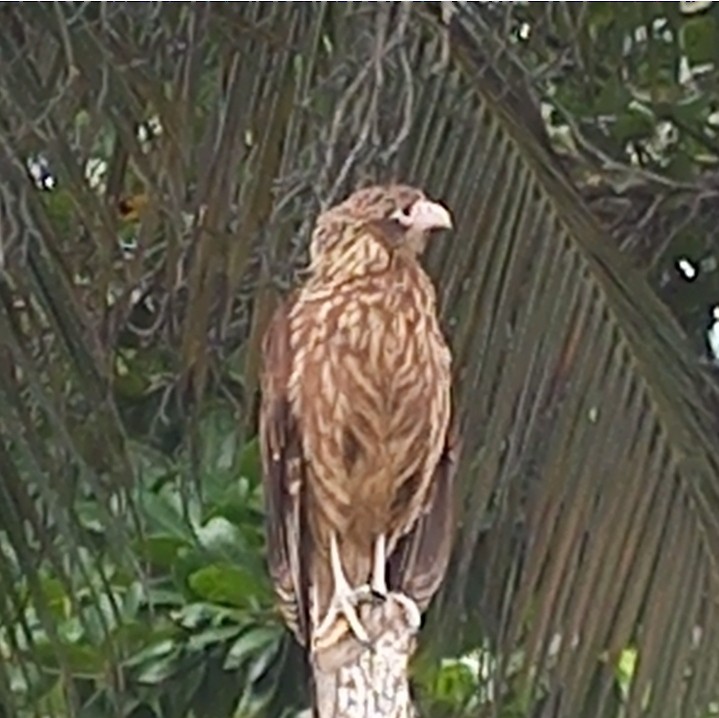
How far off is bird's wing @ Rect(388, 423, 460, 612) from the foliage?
0.75 feet

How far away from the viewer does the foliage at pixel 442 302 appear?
155cm

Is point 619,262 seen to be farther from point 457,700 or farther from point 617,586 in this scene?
point 457,700

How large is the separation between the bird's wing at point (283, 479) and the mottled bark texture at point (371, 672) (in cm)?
6

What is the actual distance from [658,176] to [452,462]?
4.26 feet

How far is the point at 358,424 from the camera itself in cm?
124

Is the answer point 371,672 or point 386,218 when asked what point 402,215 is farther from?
point 371,672

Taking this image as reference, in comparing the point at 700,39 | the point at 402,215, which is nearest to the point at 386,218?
the point at 402,215

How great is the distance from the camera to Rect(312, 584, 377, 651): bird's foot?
1.21 meters

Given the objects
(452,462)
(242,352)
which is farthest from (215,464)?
(452,462)

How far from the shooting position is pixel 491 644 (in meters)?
1.74

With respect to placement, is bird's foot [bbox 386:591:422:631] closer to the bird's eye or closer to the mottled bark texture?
the mottled bark texture

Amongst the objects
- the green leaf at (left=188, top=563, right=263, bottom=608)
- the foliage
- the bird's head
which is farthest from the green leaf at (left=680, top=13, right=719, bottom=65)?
the bird's head

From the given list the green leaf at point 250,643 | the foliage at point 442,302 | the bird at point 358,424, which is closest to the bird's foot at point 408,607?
the bird at point 358,424

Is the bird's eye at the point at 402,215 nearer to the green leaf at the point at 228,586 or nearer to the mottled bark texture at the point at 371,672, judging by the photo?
the mottled bark texture at the point at 371,672
